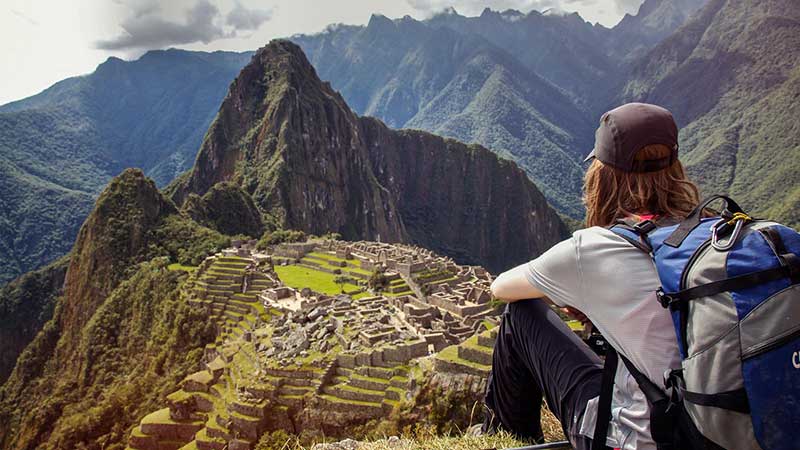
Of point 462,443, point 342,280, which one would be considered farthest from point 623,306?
point 342,280

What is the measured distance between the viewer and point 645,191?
3.17 meters

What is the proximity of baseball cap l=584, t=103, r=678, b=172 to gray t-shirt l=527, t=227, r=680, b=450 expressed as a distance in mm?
581

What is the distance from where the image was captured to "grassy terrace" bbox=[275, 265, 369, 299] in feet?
128

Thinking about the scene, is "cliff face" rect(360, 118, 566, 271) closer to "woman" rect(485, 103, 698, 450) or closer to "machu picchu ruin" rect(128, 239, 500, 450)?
"machu picchu ruin" rect(128, 239, 500, 450)

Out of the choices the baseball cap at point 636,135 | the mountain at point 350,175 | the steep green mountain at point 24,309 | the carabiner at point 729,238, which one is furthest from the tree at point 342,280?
the mountain at point 350,175

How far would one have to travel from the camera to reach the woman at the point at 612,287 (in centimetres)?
271

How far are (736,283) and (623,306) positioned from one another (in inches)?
21.5

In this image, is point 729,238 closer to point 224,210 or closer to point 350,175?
point 224,210

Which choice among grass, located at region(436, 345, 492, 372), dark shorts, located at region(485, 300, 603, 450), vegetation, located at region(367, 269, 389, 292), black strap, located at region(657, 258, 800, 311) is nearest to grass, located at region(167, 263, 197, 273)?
vegetation, located at region(367, 269, 389, 292)

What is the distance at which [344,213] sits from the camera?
123m

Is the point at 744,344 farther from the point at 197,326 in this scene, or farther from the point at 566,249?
the point at 197,326

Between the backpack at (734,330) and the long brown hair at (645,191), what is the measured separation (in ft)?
1.76

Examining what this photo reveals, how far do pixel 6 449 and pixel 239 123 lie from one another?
287ft

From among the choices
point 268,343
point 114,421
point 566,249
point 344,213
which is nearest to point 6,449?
point 114,421
